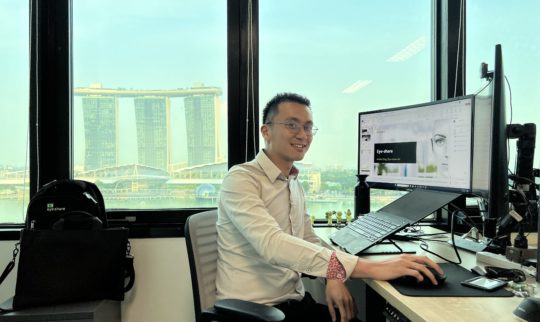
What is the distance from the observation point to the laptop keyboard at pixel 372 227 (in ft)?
4.26

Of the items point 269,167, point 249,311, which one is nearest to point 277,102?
point 269,167

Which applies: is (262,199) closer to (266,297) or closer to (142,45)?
(266,297)

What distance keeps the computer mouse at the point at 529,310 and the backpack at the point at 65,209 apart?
1.58 metres

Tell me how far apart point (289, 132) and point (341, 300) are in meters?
0.61

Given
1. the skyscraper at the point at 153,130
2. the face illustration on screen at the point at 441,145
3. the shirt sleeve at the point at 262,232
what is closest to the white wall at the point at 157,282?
the skyscraper at the point at 153,130

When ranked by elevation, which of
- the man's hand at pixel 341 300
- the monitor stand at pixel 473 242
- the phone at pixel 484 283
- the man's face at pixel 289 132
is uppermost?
the man's face at pixel 289 132

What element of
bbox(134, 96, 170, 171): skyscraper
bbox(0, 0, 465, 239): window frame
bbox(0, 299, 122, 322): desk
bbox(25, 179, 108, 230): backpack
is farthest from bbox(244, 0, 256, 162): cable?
bbox(0, 299, 122, 322): desk

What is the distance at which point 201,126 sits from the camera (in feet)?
7.15

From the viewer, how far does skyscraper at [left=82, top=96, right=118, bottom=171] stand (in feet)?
6.99

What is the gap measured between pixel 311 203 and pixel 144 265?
100 centimetres

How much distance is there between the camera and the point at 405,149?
1.71 m

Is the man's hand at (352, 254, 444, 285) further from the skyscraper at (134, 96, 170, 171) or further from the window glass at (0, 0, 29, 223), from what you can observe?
the window glass at (0, 0, 29, 223)

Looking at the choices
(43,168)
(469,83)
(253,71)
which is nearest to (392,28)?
(469,83)

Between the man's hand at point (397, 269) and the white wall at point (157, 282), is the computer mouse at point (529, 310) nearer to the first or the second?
the man's hand at point (397, 269)
